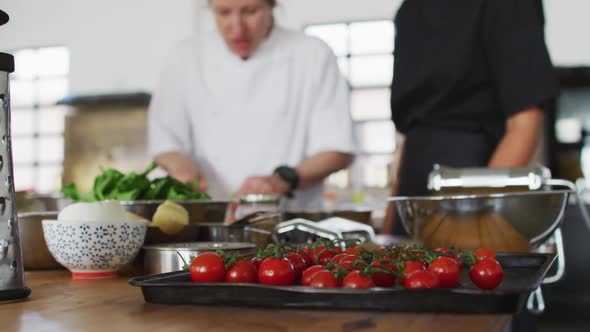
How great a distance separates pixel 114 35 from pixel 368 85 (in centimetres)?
245

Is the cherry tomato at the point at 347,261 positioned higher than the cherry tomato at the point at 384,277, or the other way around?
the cherry tomato at the point at 347,261

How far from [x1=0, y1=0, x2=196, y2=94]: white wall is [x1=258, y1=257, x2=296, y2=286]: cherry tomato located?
590cm

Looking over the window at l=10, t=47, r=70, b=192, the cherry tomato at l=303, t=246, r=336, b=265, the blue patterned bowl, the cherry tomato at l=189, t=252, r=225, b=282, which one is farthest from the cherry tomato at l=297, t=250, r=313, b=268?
the window at l=10, t=47, r=70, b=192

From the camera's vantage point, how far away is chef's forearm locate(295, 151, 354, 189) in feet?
7.04

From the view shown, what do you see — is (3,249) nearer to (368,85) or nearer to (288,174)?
(288,174)

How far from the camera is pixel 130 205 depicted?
121 cm

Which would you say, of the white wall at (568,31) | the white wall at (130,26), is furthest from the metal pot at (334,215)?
the white wall at (130,26)

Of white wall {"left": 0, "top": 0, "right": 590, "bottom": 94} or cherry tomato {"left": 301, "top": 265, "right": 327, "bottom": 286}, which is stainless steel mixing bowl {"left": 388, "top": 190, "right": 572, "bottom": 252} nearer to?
cherry tomato {"left": 301, "top": 265, "right": 327, "bottom": 286}

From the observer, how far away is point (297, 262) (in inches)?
27.3

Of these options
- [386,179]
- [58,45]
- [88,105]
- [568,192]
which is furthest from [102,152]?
[568,192]

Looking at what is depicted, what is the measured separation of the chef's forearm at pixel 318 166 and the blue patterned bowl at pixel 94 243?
122cm

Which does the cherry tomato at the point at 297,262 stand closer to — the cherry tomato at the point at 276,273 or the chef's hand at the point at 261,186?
the cherry tomato at the point at 276,273

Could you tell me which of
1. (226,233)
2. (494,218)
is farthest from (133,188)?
(494,218)

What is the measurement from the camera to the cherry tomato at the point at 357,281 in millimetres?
587
